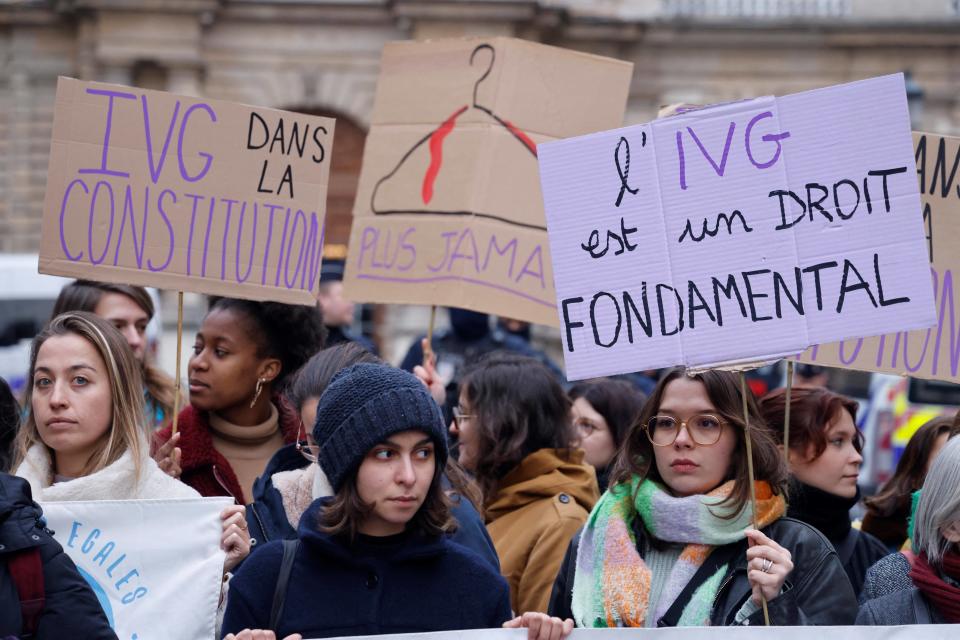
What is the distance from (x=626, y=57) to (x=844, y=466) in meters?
19.4

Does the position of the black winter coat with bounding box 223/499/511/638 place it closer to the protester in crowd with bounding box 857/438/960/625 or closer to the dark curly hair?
the protester in crowd with bounding box 857/438/960/625

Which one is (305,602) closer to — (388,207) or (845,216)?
(845,216)

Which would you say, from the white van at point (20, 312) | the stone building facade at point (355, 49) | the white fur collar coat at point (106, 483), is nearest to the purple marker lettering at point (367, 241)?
the white fur collar coat at point (106, 483)

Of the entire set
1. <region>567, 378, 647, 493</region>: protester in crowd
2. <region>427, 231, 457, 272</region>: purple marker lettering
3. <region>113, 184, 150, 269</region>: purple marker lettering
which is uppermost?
<region>427, 231, 457, 272</region>: purple marker lettering

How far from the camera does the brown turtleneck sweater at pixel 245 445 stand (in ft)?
15.5

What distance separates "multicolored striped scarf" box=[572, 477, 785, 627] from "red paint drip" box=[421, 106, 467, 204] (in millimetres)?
2219

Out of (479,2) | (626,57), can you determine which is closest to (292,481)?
(479,2)

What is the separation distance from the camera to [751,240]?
3.57 meters

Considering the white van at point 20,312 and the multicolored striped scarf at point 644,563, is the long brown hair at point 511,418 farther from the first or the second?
the white van at point 20,312

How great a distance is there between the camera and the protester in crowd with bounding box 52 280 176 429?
5.45 meters

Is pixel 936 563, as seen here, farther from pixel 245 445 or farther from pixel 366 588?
pixel 245 445

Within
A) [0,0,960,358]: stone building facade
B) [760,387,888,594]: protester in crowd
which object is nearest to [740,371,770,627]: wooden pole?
[760,387,888,594]: protester in crowd

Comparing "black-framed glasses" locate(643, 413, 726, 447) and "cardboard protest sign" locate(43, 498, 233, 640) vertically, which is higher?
"black-framed glasses" locate(643, 413, 726, 447)

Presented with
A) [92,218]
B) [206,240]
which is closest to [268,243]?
[206,240]
